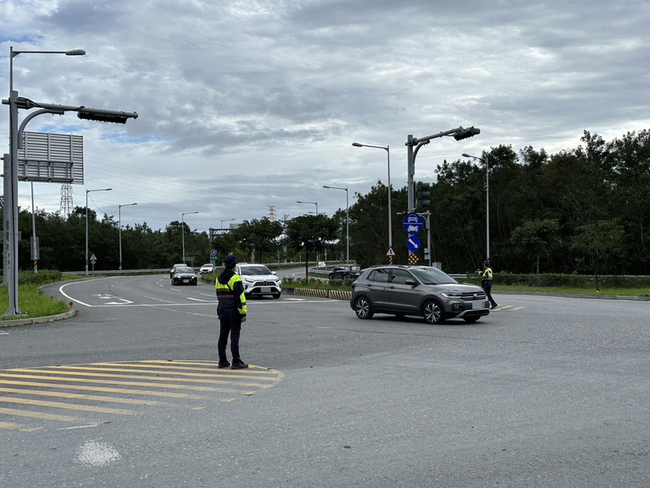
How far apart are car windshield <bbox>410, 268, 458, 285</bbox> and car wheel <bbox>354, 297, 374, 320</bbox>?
1777 mm

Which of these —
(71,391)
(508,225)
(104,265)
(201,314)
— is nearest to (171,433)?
(71,391)

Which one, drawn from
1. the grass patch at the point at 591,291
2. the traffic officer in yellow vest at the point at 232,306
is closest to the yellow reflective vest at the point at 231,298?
the traffic officer in yellow vest at the point at 232,306

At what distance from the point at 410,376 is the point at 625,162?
62.9 meters

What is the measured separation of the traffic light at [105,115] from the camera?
19.3 meters

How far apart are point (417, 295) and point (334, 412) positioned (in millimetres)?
10509

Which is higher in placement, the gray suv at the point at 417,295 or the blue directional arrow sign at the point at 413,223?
the blue directional arrow sign at the point at 413,223

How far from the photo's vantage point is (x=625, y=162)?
64375 millimetres

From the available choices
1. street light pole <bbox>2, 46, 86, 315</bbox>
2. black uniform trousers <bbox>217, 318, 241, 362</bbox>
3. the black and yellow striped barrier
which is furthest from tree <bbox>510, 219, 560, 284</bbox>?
black uniform trousers <bbox>217, 318, 241, 362</bbox>

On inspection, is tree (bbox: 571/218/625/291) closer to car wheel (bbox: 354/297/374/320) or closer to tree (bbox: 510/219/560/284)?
tree (bbox: 510/219/560/284)

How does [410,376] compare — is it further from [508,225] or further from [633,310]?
[508,225]

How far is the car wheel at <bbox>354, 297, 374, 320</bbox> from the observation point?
18.6m

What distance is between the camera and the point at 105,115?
64.1ft

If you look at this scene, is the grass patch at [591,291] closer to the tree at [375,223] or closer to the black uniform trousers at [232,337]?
the black uniform trousers at [232,337]

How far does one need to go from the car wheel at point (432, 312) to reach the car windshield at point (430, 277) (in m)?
0.64
